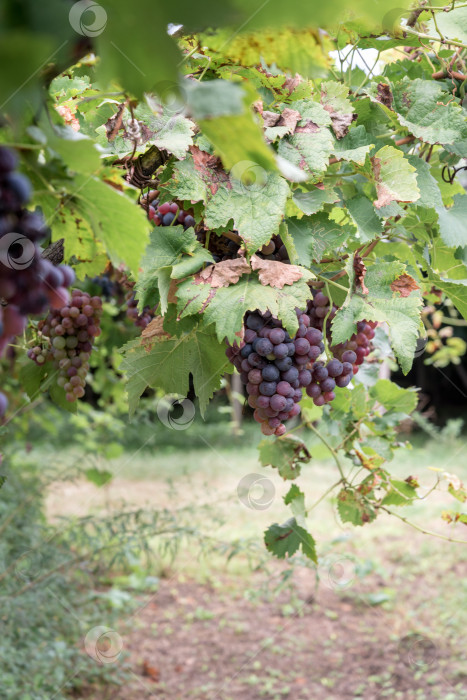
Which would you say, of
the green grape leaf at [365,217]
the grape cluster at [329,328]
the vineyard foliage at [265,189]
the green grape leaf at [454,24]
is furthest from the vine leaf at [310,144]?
the green grape leaf at [454,24]

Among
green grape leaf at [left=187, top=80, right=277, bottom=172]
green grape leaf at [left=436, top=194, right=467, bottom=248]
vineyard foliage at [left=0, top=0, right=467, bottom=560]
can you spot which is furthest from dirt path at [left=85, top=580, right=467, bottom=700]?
green grape leaf at [left=187, top=80, right=277, bottom=172]

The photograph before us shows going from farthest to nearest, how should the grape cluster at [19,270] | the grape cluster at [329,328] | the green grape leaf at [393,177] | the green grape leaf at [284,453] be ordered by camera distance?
the green grape leaf at [284,453]
the grape cluster at [329,328]
the green grape leaf at [393,177]
the grape cluster at [19,270]

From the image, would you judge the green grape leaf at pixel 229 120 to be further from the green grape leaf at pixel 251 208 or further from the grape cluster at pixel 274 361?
the grape cluster at pixel 274 361

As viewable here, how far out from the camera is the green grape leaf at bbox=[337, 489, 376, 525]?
146 centimetres

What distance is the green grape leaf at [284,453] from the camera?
1.50 meters

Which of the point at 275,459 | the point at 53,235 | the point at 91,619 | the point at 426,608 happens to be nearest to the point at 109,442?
the point at 91,619

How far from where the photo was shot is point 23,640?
7.52 feet

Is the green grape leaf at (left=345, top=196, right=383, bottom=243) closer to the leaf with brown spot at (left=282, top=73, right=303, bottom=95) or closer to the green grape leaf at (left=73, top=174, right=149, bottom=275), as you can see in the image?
the leaf with brown spot at (left=282, top=73, right=303, bottom=95)

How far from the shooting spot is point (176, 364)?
3.32ft

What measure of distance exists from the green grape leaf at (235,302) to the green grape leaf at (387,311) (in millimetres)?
78

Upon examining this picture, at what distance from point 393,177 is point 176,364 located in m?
0.42

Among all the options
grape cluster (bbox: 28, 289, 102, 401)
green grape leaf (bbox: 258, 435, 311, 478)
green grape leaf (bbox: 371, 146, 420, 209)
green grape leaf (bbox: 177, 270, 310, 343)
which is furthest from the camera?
green grape leaf (bbox: 258, 435, 311, 478)

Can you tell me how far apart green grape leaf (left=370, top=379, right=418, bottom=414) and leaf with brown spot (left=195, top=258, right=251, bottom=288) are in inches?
32.3

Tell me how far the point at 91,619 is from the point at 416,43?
2416 mm
